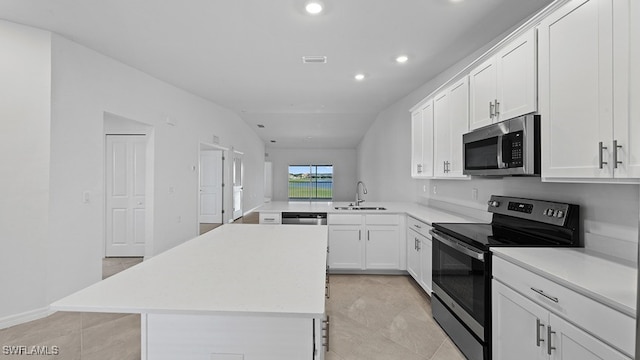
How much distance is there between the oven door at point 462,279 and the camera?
1.84 meters

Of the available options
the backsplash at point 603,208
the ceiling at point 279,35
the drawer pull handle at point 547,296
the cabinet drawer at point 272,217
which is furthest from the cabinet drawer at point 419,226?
the ceiling at point 279,35

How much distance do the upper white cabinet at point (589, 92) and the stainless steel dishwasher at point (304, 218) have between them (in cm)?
257

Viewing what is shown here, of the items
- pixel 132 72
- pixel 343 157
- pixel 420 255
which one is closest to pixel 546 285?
pixel 420 255

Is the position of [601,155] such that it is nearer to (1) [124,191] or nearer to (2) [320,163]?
(1) [124,191]

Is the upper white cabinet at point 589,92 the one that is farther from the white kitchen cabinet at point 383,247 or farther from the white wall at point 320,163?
the white wall at point 320,163

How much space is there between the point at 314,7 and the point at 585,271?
2.46 meters

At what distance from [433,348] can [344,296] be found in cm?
113

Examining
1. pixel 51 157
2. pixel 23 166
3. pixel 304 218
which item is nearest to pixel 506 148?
pixel 304 218

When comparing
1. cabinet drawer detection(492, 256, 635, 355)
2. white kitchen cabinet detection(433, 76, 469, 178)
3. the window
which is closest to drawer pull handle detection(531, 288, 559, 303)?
cabinet drawer detection(492, 256, 635, 355)

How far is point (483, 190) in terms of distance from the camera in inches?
112

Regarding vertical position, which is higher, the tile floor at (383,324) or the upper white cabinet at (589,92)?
the upper white cabinet at (589,92)

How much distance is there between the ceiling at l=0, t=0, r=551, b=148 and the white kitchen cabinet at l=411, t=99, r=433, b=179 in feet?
1.92

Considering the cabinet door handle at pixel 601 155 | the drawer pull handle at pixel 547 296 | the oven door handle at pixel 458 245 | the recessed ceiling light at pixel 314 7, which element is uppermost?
the recessed ceiling light at pixel 314 7

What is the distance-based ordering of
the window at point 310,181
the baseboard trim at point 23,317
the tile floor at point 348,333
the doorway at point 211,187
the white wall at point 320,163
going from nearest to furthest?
the tile floor at point 348,333 < the baseboard trim at point 23,317 < the doorway at point 211,187 < the white wall at point 320,163 < the window at point 310,181
